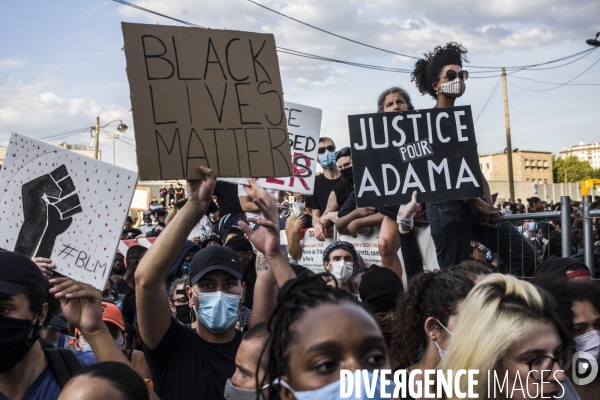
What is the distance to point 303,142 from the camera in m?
7.02

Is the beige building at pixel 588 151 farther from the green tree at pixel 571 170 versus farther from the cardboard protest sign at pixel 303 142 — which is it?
the cardboard protest sign at pixel 303 142

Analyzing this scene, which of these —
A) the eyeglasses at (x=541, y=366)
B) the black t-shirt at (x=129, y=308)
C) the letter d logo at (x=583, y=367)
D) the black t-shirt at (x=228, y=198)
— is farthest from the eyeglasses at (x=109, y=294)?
the eyeglasses at (x=541, y=366)

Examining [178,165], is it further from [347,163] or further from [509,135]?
[509,135]

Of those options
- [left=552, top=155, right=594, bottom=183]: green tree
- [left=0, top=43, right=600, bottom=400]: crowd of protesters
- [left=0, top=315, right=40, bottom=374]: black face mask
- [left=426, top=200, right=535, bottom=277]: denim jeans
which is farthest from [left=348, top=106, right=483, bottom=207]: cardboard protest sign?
[left=552, top=155, right=594, bottom=183]: green tree

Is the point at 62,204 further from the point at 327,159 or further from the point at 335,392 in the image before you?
the point at 327,159

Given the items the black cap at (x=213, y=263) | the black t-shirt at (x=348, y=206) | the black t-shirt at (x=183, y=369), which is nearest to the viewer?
the black t-shirt at (x=183, y=369)

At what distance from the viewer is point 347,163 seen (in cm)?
728

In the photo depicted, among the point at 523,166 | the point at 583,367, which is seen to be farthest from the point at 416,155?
the point at 523,166

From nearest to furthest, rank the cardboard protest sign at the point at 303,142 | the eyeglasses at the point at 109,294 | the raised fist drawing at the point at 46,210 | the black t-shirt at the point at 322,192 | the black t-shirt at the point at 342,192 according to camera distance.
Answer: the raised fist drawing at the point at 46,210, the eyeglasses at the point at 109,294, the cardboard protest sign at the point at 303,142, the black t-shirt at the point at 342,192, the black t-shirt at the point at 322,192

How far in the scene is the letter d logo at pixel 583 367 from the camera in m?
3.36

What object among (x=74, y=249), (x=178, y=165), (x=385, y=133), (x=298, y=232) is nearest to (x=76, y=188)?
(x=74, y=249)

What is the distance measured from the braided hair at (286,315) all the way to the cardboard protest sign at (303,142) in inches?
169

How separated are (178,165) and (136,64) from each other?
0.59 meters

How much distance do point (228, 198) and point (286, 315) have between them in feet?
22.1
